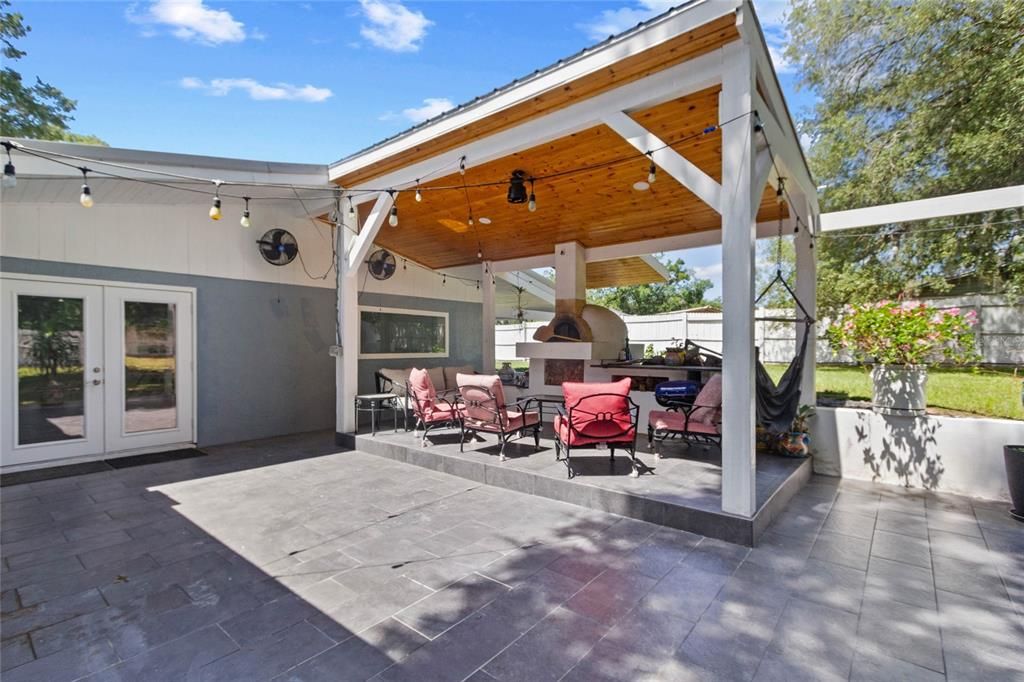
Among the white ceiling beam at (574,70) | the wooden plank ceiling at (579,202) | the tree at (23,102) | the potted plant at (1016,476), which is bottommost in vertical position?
the potted plant at (1016,476)

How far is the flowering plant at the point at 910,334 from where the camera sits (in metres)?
4.30

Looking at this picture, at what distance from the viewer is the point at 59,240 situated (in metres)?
5.06

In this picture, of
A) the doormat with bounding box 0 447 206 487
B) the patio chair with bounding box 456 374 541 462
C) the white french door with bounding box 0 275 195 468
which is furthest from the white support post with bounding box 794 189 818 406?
the white french door with bounding box 0 275 195 468

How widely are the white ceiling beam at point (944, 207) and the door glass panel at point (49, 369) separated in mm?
8606

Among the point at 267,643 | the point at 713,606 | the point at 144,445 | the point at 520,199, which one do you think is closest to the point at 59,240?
the point at 144,445

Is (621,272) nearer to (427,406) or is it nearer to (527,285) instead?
(527,285)

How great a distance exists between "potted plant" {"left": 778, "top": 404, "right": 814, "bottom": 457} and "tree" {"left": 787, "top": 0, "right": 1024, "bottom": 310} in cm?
448

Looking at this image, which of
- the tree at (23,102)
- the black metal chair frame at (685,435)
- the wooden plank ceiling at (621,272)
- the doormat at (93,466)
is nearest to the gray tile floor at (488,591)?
the doormat at (93,466)

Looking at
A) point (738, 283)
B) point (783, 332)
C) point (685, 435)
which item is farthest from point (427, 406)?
point (783, 332)

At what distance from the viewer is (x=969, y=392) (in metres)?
5.17

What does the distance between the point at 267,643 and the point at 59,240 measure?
554cm

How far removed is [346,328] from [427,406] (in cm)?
178

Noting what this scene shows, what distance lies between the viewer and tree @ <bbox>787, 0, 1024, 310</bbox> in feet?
26.5

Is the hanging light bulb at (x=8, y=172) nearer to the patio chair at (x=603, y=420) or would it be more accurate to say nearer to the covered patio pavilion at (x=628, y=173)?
the covered patio pavilion at (x=628, y=173)
